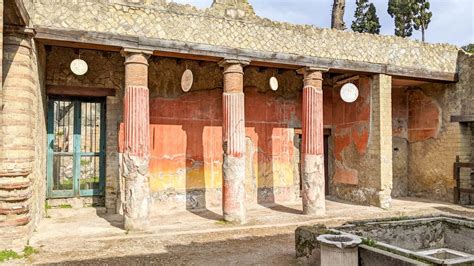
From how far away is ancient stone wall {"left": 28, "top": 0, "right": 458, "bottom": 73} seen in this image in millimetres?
7258

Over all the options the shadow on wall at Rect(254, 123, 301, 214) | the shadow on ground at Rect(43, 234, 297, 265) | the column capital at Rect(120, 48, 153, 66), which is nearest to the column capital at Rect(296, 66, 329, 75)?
the shadow on wall at Rect(254, 123, 301, 214)

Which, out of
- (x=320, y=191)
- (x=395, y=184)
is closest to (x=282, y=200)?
(x=320, y=191)

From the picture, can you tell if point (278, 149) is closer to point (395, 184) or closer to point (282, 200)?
point (282, 200)

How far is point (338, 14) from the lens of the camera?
18109 mm

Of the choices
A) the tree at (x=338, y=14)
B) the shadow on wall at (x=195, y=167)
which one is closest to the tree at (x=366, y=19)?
the tree at (x=338, y=14)

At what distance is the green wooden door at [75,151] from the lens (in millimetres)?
8977

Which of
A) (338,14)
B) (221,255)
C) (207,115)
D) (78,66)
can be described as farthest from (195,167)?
(338,14)

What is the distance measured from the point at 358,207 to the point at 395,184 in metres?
3.15

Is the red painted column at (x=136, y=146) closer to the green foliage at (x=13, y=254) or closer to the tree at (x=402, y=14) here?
the green foliage at (x=13, y=254)

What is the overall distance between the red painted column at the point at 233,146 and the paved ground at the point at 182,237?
1.25ft

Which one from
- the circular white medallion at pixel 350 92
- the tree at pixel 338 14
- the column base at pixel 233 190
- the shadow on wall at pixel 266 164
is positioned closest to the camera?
the column base at pixel 233 190

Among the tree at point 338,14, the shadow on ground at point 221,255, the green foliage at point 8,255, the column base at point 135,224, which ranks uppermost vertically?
the tree at point 338,14

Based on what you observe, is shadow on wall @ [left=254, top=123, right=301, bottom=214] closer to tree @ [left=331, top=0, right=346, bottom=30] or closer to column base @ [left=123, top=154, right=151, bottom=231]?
column base @ [left=123, top=154, right=151, bottom=231]

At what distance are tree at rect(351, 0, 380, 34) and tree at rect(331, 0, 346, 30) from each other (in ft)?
23.8
